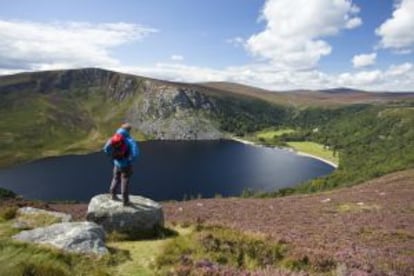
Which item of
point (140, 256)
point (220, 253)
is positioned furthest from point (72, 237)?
point (220, 253)

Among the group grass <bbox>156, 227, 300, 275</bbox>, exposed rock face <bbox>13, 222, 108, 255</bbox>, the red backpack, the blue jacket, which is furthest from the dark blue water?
exposed rock face <bbox>13, 222, 108, 255</bbox>

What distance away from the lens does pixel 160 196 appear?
144 m

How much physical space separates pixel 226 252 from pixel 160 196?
5257 inches

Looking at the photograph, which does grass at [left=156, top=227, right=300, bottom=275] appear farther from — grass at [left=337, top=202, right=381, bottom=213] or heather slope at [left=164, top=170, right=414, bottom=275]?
grass at [left=337, top=202, right=381, bottom=213]

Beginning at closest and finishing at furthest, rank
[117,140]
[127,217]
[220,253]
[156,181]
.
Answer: [220,253] → [127,217] → [117,140] → [156,181]

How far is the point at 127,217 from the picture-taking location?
15.7m

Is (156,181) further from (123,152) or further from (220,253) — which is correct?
(220,253)

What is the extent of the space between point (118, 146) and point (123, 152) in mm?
329

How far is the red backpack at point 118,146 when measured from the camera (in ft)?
52.8

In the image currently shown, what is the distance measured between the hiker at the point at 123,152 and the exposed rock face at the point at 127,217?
0.59m

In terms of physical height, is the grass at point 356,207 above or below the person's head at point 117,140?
below

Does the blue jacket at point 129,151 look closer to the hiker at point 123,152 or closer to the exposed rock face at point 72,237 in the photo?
the hiker at point 123,152

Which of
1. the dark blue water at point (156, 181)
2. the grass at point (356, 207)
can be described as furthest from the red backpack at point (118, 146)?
the dark blue water at point (156, 181)

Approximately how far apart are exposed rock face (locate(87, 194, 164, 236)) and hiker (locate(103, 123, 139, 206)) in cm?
59
